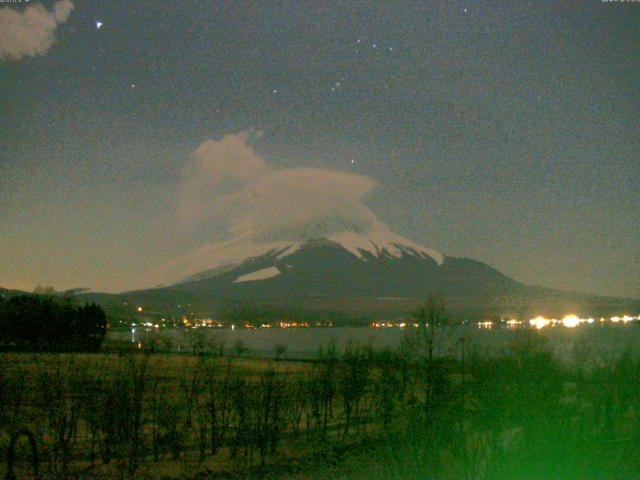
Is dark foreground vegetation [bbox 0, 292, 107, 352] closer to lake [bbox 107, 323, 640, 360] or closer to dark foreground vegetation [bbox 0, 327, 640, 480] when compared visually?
lake [bbox 107, 323, 640, 360]

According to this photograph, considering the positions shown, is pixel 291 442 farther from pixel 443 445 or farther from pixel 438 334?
pixel 443 445

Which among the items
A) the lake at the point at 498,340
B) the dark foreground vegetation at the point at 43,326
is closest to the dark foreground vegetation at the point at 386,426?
the lake at the point at 498,340

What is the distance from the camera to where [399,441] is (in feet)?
18.5

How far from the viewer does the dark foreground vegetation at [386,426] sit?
510cm

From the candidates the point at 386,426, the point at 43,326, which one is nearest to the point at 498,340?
the point at 386,426

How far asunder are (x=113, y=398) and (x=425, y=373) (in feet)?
29.7

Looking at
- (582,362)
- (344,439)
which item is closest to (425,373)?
(344,439)

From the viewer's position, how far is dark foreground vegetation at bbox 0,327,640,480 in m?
5.10

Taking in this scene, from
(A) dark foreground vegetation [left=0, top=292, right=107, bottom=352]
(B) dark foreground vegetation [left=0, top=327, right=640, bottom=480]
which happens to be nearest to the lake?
(B) dark foreground vegetation [left=0, top=327, right=640, bottom=480]

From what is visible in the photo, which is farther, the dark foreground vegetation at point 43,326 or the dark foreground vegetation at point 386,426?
the dark foreground vegetation at point 43,326

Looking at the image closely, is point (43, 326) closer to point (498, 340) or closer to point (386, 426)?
point (498, 340)

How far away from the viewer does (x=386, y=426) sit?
12375 millimetres

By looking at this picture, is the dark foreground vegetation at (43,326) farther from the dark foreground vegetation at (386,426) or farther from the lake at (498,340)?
the dark foreground vegetation at (386,426)

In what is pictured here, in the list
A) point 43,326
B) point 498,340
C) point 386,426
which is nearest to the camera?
point 386,426
